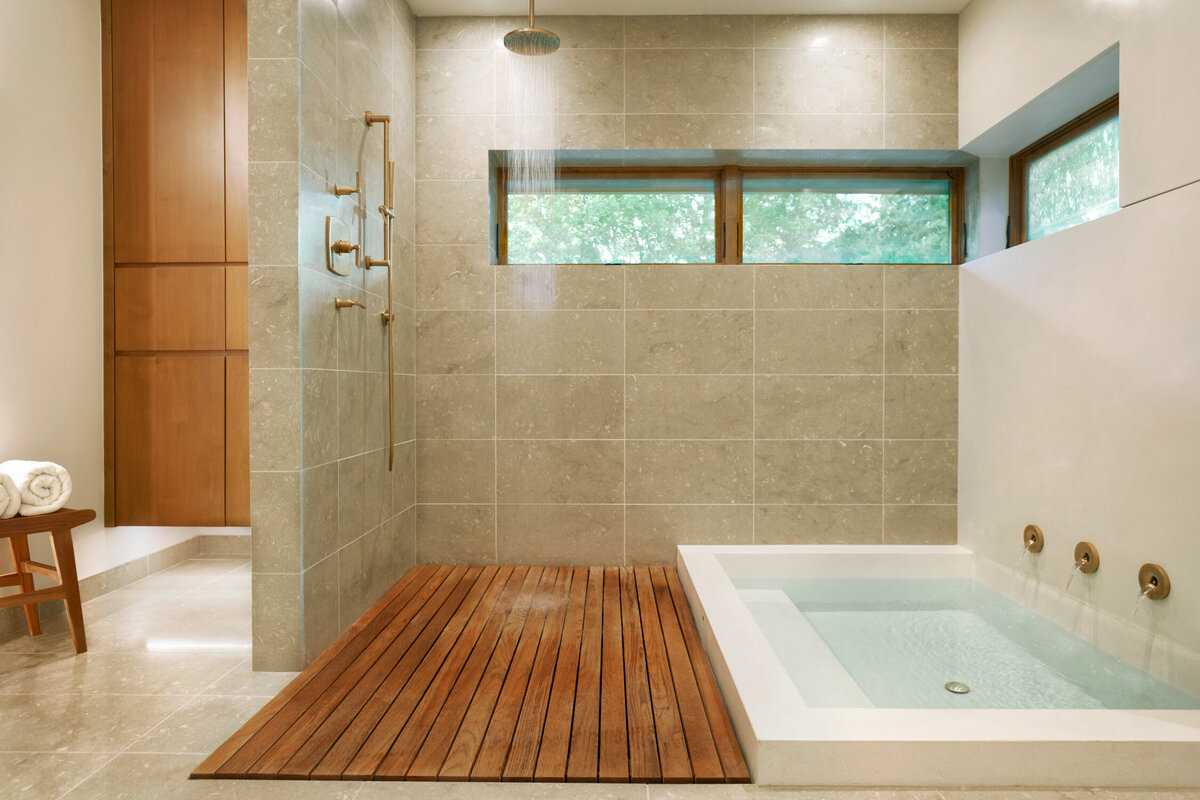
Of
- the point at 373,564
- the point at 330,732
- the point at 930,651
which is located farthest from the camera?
the point at 373,564

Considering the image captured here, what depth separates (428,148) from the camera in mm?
3322

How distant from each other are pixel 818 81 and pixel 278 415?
2.81 metres

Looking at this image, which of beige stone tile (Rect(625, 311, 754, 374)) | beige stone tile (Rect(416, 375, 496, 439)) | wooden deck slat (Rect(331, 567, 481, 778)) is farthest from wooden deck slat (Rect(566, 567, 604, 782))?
beige stone tile (Rect(625, 311, 754, 374))

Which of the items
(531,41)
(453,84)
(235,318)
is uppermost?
(453,84)

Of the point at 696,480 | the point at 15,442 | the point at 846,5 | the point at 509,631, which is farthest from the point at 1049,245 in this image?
the point at 15,442

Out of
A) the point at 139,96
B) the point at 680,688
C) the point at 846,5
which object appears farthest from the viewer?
the point at 846,5

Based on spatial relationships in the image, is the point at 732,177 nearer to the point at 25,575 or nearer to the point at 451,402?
the point at 451,402

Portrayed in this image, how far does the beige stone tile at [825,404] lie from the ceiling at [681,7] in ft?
5.64

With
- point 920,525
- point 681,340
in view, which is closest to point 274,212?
point 681,340

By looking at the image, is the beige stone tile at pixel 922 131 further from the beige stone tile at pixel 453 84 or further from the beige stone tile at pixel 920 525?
the beige stone tile at pixel 453 84

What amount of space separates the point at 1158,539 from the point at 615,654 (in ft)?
5.58

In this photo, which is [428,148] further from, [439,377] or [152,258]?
[152,258]

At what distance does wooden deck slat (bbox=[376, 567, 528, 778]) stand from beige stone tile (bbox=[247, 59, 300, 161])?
1.67 m

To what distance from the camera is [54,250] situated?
2.67 m
